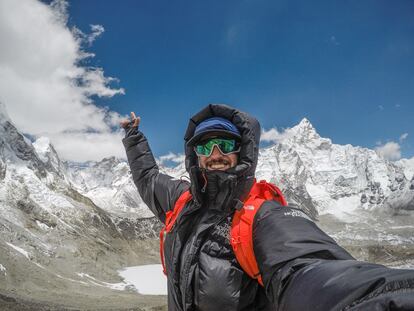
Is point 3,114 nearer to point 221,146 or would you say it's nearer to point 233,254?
point 221,146

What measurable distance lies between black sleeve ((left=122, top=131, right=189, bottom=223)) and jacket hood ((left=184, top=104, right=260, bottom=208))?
886mm

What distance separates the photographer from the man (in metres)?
1.92

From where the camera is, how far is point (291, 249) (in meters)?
2.71

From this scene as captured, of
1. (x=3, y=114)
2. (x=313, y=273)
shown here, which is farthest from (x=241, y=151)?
(x=3, y=114)

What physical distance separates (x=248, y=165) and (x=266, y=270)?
121 cm

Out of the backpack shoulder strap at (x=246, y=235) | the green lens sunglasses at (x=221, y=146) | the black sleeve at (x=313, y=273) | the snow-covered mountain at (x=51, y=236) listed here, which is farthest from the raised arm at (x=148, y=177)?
the snow-covered mountain at (x=51, y=236)

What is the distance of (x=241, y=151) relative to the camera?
3.94 metres

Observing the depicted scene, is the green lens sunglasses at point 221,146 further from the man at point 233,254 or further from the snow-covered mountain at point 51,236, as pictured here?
the snow-covered mountain at point 51,236

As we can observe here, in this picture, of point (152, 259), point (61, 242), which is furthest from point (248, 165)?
point (152, 259)

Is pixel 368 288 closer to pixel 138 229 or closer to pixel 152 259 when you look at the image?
pixel 152 259

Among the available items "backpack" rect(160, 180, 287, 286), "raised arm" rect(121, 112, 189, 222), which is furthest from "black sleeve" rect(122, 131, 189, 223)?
"backpack" rect(160, 180, 287, 286)

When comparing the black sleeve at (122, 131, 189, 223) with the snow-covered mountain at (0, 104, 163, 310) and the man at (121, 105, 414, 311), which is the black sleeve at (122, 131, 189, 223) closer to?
the man at (121, 105, 414, 311)

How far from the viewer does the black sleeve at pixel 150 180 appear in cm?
508

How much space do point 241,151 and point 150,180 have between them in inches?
83.9
